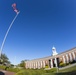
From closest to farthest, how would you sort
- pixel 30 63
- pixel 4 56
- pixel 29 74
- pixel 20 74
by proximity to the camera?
pixel 20 74 < pixel 29 74 < pixel 30 63 < pixel 4 56

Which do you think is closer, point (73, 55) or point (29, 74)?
point (29, 74)

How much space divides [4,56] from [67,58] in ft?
234

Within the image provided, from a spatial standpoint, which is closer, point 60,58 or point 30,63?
point 60,58

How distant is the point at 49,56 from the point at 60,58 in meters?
7.77

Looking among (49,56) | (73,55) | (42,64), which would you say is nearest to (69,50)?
(73,55)

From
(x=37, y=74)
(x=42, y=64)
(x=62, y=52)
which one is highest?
(x=62, y=52)

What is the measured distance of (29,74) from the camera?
23.2 meters

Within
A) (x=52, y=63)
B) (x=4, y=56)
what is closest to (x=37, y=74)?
(x=52, y=63)

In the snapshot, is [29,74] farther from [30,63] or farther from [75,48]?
[30,63]

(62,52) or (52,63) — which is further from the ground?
(62,52)

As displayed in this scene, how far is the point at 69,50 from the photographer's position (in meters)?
59.0

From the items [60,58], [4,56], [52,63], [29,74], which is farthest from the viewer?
[4,56]

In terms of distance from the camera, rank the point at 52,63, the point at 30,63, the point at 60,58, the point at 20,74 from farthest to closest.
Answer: the point at 30,63 < the point at 52,63 < the point at 60,58 < the point at 20,74

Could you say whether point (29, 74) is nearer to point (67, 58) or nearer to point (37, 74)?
point (37, 74)
